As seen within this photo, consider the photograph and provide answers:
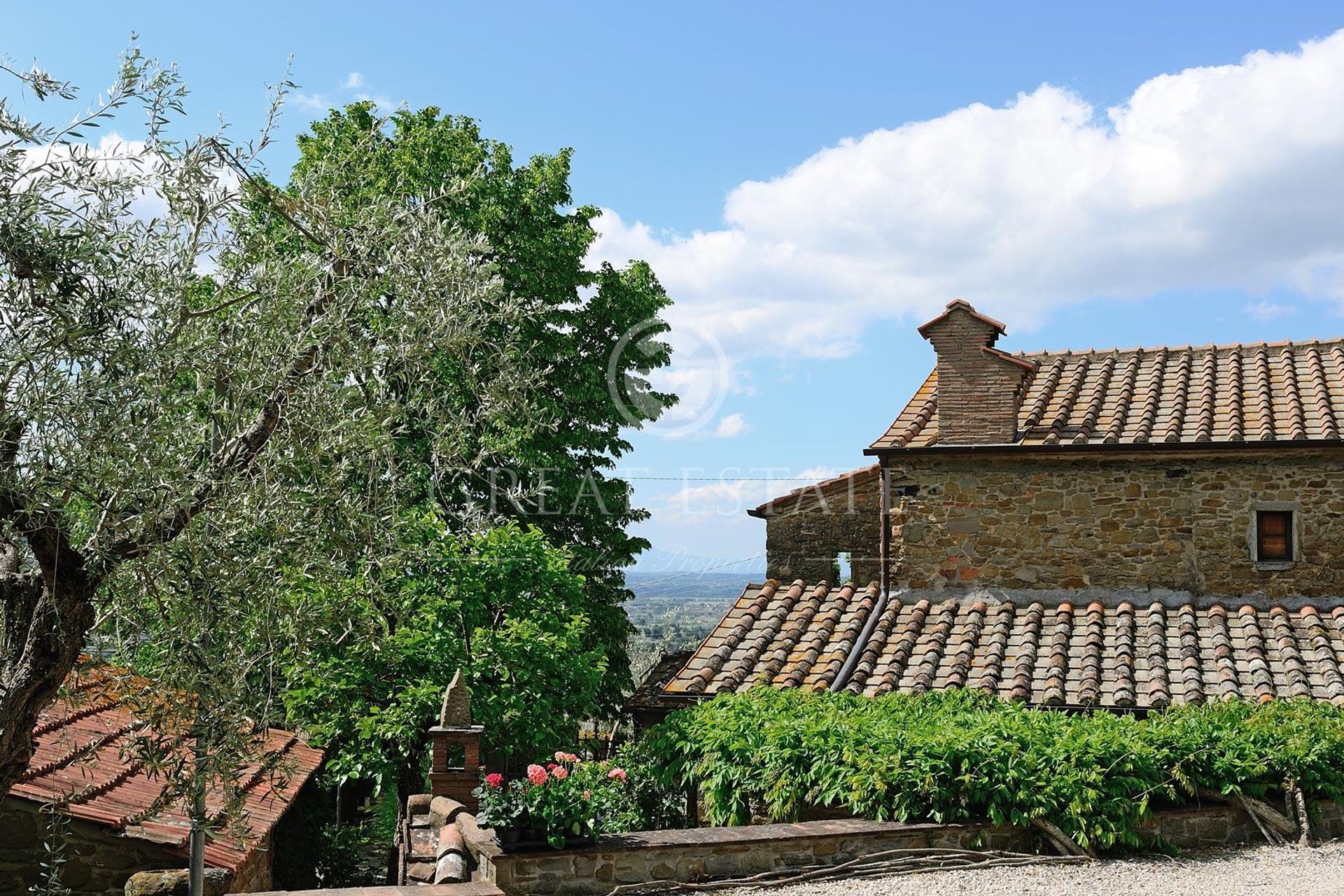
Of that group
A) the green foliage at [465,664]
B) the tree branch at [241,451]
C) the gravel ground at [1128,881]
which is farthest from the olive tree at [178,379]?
the green foliage at [465,664]

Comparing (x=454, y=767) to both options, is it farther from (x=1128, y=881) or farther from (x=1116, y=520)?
(x=1116, y=520)

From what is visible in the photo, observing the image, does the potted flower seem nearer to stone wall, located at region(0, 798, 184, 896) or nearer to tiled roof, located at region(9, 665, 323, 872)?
tiled roof, located at region(9, 665, 323, 872)

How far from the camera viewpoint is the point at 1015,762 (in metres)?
8.64

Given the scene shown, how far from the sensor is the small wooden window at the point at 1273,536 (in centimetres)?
1296

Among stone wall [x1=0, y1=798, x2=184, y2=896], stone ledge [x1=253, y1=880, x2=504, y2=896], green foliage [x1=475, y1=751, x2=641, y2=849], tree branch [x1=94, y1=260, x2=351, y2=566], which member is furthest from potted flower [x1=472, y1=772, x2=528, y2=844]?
tree branch [x1=94, y1=260, x2=351, y2=566]

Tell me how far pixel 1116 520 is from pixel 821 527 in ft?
15.9

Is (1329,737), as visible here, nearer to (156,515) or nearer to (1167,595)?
(1167,595)

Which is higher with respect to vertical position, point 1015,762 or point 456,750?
point 1015,762

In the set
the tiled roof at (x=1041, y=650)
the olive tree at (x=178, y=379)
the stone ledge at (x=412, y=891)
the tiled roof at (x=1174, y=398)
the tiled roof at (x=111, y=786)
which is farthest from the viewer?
the tiled roof at (x=1174, y=398)

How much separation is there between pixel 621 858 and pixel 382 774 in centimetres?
559

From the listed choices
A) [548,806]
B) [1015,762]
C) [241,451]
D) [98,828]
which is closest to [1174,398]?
[1015,762]

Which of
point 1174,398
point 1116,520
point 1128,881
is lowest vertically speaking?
point 1128,881

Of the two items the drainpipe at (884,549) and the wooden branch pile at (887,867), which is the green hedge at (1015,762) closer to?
the wooden branch pile at (887,867)

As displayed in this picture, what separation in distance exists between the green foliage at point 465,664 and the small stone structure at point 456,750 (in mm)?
1546
